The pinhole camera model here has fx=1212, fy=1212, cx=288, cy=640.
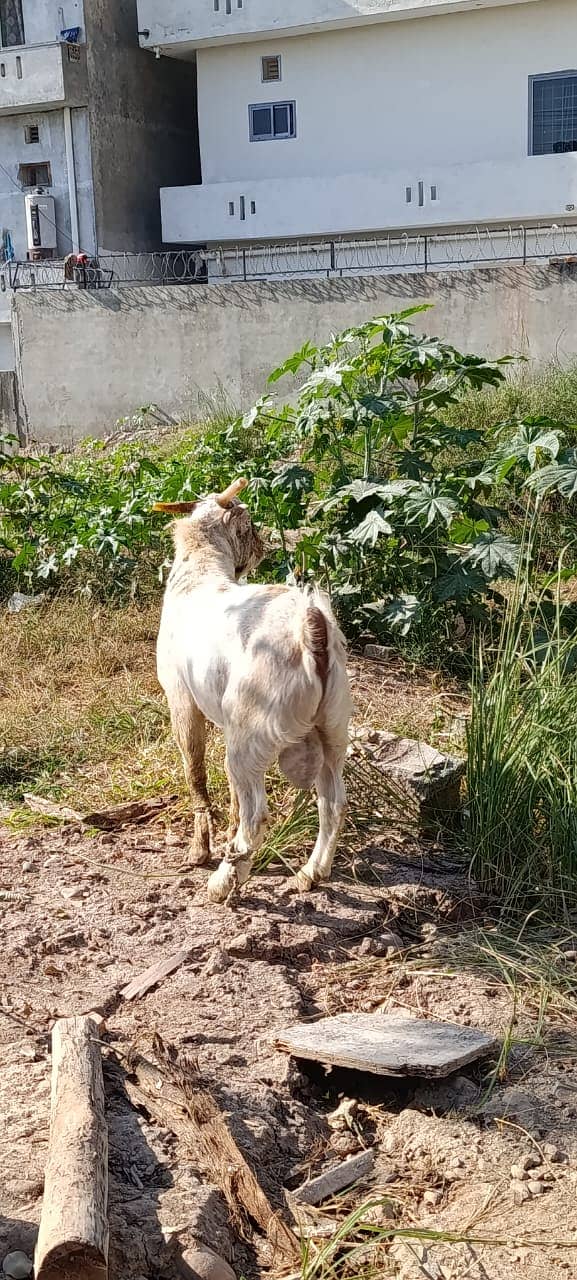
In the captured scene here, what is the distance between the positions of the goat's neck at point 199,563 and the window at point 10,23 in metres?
23.8

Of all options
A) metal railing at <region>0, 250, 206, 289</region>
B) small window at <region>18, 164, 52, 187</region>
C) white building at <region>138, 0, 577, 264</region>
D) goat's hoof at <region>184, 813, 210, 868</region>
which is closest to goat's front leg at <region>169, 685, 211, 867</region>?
goat's hoof at <region>184, 813, 210, 868</region>

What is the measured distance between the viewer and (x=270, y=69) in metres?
24.3

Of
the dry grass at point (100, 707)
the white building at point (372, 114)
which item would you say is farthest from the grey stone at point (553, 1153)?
the white building at point (372, 114)

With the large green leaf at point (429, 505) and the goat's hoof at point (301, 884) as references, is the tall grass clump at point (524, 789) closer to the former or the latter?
the goat's hoof at point (301, 884)

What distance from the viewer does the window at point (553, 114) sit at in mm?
21922

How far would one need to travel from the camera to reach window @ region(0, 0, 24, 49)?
25156 mm

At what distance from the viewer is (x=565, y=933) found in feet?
14.0

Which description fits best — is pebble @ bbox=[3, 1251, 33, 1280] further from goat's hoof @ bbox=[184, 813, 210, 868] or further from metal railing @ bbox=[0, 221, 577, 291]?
metal railing @ bbox=[0, 221, 577, 291]

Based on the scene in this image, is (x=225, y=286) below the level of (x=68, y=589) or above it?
above

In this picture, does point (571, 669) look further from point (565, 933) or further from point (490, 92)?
point (490, 92)

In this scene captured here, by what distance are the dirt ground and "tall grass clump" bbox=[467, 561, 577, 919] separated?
0.20 meters

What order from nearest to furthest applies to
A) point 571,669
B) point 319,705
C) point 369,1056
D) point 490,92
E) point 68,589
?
point 369,1056
point 319,705
point 571,669
point 68,589
point 490,92

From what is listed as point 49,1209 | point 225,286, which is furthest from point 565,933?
point 225,286

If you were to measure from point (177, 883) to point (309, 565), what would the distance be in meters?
2.93
